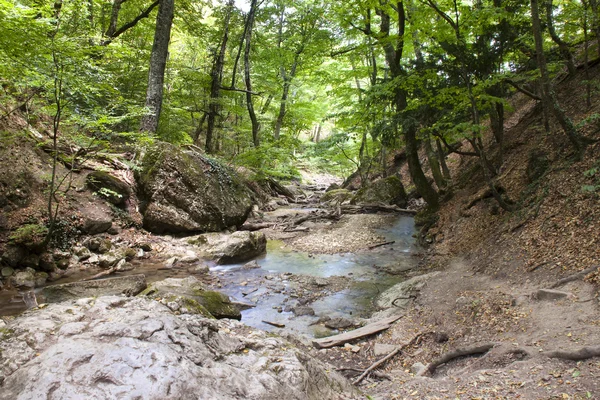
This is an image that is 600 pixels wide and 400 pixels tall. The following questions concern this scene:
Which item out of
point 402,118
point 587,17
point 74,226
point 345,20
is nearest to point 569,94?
point 587,17

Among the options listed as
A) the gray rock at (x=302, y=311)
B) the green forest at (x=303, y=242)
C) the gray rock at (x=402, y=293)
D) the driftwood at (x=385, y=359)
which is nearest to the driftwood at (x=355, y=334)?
the green forest at (x=303, y=242)

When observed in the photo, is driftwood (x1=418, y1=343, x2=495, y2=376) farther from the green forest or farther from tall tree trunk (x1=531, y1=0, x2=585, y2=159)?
tall tree trunk (x1=531, y1=0, x2=585, y2=159)

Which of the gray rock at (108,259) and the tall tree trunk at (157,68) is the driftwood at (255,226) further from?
the gray rock at (108,259)

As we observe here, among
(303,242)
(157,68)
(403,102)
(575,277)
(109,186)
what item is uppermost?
(157,68)

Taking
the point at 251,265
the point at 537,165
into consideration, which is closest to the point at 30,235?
the point at 251,265

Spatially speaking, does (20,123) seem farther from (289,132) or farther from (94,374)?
(289,132)

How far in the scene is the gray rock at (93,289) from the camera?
17.3 feet

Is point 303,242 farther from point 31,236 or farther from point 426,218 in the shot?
point 31,236

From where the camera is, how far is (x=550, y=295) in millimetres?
4316

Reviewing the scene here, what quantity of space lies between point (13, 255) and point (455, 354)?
26.5 ft

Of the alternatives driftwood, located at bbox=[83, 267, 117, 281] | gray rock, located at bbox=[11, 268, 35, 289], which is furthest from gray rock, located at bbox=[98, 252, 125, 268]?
gray rock, located at bbox=[11, 268, 35, 289]

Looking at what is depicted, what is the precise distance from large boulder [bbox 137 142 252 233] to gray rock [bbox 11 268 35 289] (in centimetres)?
359

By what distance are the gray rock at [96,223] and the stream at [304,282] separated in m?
1.40

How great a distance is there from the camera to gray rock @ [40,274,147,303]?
208 inches
